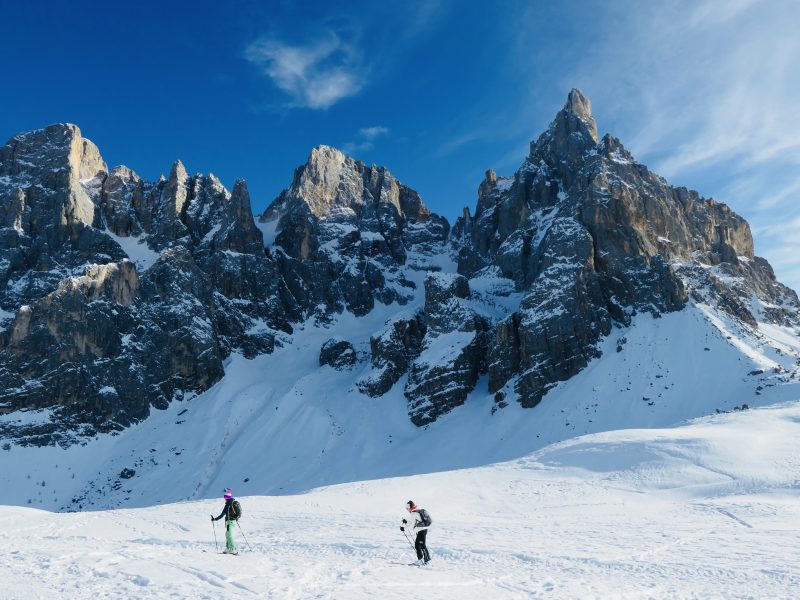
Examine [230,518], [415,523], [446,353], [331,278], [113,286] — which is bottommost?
[415,523]

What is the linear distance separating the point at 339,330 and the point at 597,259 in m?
45.9

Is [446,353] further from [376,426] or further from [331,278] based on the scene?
[331,278]

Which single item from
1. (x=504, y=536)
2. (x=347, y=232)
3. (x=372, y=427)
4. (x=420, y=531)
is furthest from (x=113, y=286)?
(x=420, y=531)

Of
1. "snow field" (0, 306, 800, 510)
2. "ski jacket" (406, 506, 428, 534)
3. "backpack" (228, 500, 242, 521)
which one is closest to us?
"ski jacket" (406, 506, 428, 534)

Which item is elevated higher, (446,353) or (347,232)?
(347,232)

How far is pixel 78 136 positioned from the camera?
117000 millimetres

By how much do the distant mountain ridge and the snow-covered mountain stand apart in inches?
13.0

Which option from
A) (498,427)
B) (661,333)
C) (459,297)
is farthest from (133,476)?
(661,333)

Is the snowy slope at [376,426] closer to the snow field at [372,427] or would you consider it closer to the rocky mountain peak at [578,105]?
the snow field at [372,427]

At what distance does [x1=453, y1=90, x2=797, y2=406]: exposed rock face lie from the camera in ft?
248

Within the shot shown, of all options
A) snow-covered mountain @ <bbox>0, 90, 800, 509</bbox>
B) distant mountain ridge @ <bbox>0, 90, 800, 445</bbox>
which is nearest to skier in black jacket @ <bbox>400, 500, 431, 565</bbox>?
snow-covered mountain @ <bbox>0, 90, 800, 509</bbox>

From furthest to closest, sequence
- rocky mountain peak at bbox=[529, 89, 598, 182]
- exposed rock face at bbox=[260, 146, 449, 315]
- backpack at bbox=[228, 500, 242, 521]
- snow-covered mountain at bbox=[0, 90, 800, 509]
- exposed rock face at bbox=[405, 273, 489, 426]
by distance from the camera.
Result: exposed rock face at bbox=[260, 146, 449, 315], rocky mountain peak at bbox=[529, 89, 598, 182], exposed rock face at bbox=[405, 273, 489, 426], snow-covered mountain at bbox=[0, 90, 800, 509], backpack at bbox=[228, 500, 242, 521]

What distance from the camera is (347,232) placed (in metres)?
122

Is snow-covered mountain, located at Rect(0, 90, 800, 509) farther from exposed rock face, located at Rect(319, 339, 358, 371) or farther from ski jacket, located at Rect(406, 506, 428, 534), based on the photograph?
ski jacket, located at Rect(406, 506, 428, 534)
